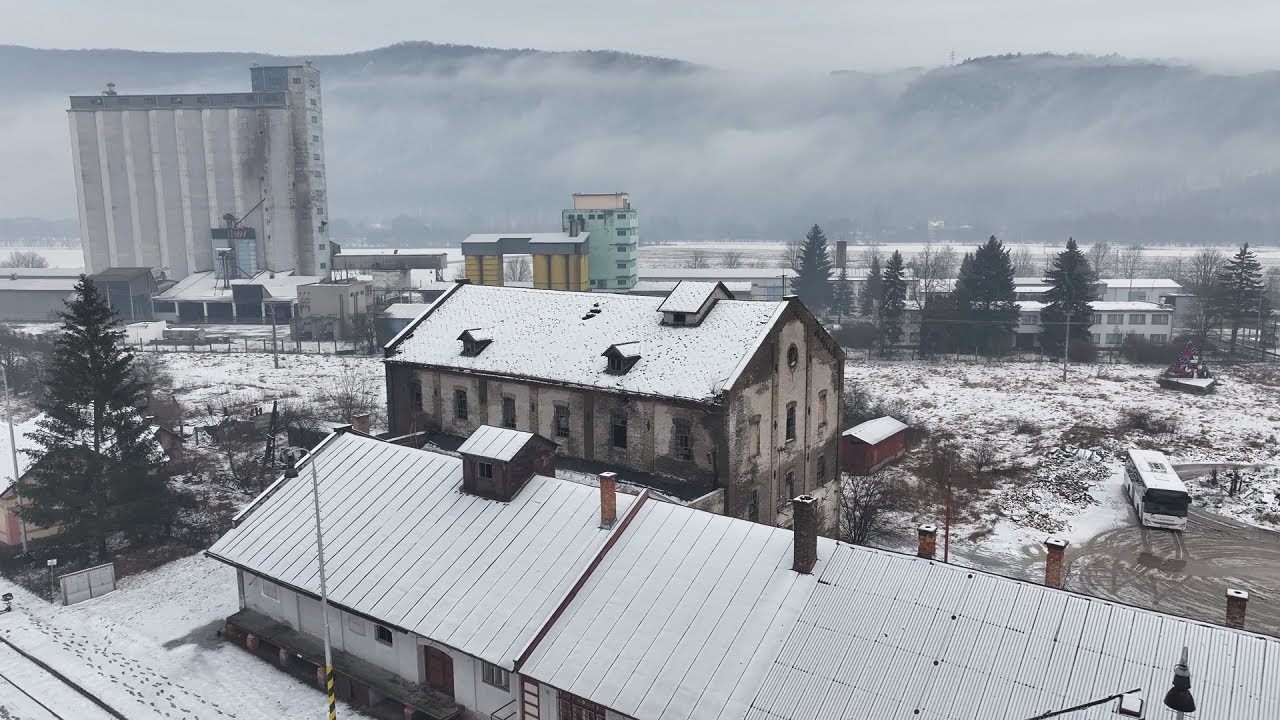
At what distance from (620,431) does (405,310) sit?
68412 mm

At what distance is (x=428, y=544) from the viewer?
27547 mm

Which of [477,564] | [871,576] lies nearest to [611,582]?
[477,564]

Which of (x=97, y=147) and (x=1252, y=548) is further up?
(x=97, y=147)

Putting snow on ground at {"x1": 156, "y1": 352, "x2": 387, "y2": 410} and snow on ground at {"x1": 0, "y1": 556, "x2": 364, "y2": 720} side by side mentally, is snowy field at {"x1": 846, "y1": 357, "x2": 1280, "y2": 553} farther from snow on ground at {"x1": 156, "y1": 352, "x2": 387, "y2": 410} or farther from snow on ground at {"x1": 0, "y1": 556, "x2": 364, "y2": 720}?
snow on ground at {"x1": 156, "y1": 352, "x2": 387, "y2": 410}

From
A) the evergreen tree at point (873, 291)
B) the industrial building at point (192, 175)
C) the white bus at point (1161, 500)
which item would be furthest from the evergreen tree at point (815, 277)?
the white bus at point (1161, 500)

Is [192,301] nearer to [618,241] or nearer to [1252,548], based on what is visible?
[618,241]

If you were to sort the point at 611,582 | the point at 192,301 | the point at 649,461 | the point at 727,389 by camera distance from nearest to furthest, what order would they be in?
the point at 611,582 → the point at 727,389 → the point at 649,461 → the point at 192,301

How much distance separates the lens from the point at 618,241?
416 ft

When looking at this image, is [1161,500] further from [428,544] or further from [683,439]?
[428,544]

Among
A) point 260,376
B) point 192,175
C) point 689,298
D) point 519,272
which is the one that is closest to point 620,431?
point 689,298

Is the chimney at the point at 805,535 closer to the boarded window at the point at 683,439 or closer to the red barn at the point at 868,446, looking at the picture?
the boarded window at the point at 683,439

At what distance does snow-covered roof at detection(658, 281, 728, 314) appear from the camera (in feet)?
128

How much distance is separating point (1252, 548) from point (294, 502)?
4071 cm

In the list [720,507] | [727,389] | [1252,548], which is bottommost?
[1252,548]
